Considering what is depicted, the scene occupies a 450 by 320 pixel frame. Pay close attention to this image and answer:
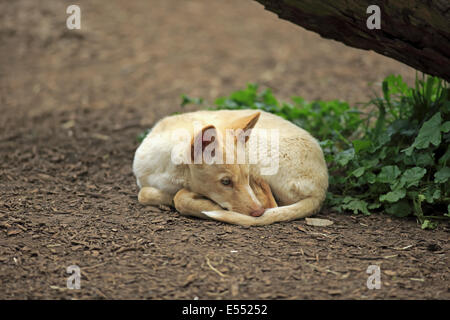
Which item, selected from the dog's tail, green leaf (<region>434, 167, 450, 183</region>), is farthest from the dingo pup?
green leaf (<region>434, 167, 450, 183</region>)

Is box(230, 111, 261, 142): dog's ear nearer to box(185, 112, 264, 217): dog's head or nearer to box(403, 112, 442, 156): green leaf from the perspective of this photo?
box(185, 112, 264, 217): dog's head

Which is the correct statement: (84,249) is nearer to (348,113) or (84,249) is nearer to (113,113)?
(348,113)

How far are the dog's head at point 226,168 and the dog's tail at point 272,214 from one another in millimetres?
57

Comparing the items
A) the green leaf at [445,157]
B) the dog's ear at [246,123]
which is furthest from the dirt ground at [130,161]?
the dog's ear at [246,123]

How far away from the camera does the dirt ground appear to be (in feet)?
11.5

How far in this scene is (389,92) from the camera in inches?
225

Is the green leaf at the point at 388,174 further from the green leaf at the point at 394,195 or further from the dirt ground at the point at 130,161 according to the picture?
the dirt ground at the point at 130,161

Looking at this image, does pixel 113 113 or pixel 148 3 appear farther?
pixel 148 3

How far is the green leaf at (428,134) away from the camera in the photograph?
14.7ft

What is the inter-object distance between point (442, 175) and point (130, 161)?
3563 millimetres

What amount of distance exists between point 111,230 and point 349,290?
1983mm
